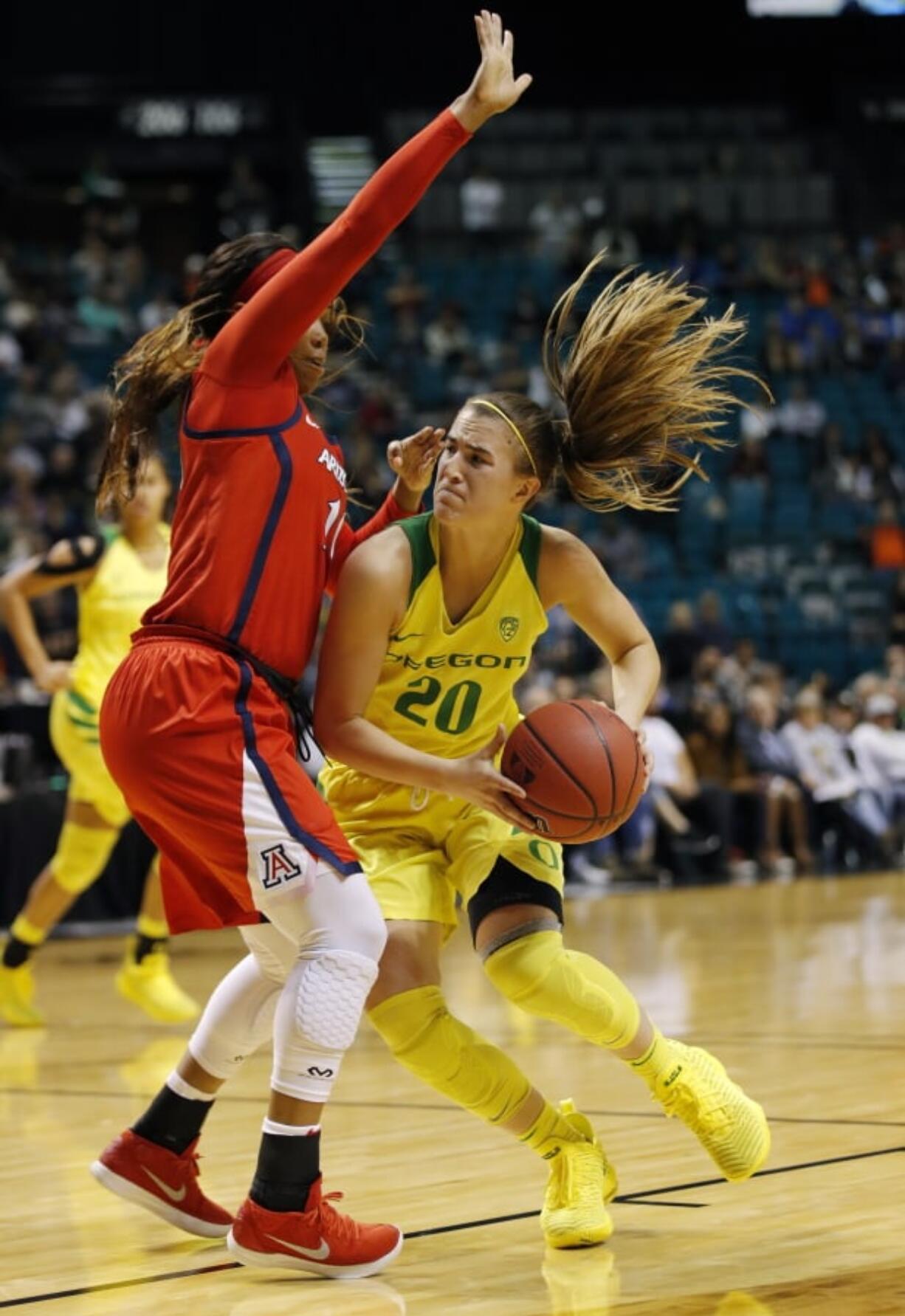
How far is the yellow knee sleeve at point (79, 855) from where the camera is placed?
7273 millimetres

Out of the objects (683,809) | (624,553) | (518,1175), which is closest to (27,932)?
(518,1175)

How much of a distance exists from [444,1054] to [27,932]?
3.72 meters

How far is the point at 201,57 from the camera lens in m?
22.8

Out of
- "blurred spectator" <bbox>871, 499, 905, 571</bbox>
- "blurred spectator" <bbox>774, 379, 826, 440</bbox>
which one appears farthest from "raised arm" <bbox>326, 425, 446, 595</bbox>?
"blurred spectator" <bbox>774, 379, 826, 440</bbox>

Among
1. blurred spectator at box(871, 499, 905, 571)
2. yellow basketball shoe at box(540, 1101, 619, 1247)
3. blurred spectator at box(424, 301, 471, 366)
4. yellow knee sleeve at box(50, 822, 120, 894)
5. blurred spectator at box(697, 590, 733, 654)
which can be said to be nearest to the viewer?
yellow basketball shoe at box(540, 1101, 619, 1247)

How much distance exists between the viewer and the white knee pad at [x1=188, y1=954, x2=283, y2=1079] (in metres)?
3.84

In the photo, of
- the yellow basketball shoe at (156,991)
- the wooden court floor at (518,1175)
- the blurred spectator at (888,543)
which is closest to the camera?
the wooden court floor at (518,1175)

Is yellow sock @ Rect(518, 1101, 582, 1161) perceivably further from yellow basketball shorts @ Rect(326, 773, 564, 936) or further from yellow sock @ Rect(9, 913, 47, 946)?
yellow sock @ Rect(9, 913, 47, 946)

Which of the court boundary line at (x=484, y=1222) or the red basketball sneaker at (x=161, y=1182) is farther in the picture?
the red basketball sneaker at (x=161, y=1182)

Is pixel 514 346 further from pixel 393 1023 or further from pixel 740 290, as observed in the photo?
pixel 393 1023

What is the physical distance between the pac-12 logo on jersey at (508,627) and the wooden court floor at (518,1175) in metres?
1.13

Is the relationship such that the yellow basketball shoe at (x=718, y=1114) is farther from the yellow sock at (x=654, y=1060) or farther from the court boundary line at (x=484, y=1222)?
the court boundary line at (x=484, y=1222)

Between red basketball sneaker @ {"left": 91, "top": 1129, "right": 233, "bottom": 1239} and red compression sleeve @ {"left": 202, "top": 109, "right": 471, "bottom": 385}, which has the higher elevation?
red compression sleeve @ {"left": 202, "top": 109, "right": 471, "bottom": 385}

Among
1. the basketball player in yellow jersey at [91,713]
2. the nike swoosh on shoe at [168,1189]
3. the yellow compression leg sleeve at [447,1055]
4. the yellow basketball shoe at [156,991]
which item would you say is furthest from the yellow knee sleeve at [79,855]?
the yellow compression leg sleeve at [447,1055]
